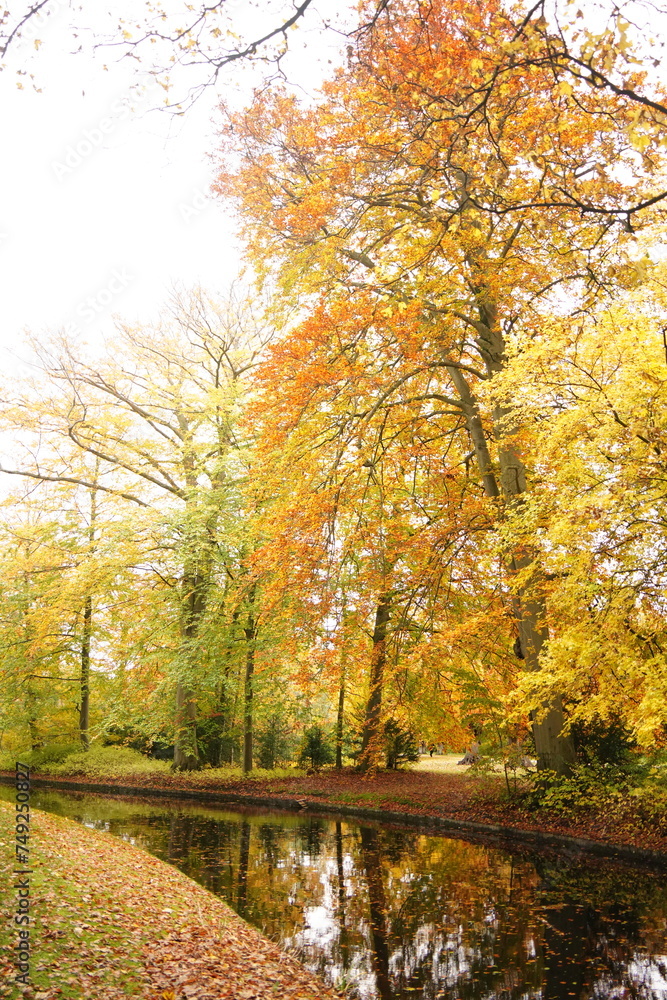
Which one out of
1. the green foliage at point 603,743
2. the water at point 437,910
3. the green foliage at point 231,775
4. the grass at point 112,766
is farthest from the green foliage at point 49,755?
the green foliage at point 603,743

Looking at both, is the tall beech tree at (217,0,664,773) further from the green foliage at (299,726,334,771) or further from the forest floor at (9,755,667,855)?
the green foliage at (299,726,334,771)

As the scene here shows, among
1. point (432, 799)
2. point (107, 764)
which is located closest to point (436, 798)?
point (432, 799)

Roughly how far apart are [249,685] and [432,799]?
5766mm

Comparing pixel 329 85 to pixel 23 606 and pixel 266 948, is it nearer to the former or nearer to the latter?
pixel 266 948

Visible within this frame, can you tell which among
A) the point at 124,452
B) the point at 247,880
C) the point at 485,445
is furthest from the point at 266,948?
the point at 124,452

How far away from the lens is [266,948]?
6.06m

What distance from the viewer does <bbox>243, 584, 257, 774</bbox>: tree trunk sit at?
18452 mm

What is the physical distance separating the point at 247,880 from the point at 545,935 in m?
3.98

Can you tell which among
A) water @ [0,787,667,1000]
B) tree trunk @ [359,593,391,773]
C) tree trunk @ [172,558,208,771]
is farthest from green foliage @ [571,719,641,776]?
tree trunk @ [172,558,208,771]

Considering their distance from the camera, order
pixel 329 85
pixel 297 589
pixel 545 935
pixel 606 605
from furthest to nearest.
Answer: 1. pixel 297 589
2. pixel 329 85
3. pixel 606 605
4. pixel 545 935

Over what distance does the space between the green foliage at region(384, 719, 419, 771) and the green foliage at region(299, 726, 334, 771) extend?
1927mm

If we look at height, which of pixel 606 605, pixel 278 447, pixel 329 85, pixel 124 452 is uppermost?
pixel 329 85

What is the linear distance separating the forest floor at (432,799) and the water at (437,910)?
0.72m

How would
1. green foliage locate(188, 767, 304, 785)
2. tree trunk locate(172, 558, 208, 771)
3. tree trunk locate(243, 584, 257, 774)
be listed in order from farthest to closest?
tree trunk locate(172, 558, 208, 771), green foliage locate(188, 767, 304, 785), tree trunk locate(243, 584, 257, 774)
